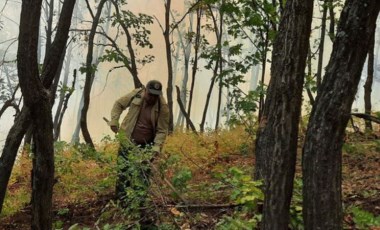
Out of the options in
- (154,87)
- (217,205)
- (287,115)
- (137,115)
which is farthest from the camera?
(137,115)

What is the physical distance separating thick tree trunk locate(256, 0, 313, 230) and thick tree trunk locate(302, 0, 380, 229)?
8.0 inches

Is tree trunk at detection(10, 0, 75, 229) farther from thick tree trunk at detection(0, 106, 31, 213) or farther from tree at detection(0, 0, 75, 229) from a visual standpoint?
thick tree trunk at detection(0, 106, 31, 213)

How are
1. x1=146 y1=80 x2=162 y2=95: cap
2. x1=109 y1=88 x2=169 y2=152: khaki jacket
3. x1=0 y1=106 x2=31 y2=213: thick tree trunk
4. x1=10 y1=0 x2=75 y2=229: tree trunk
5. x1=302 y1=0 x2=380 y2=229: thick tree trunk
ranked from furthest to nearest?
x1=109 y1=88 x2=169 y2=152: khaki jacket → x1=146 y1=80 x2=162 y2=95: cap → x1=0 y1=106 x2=31 y2=213: thick tree trunk → x1=10 y1=0 x2=75 y2=229: tree trunk → x1=302 y1=0 x2=380 y2=229: thick tree trunk

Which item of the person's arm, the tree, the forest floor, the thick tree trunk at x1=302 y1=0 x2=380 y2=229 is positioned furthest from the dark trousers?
the thick tree trunk at x1=302 y1=0 x2=380 y2=229

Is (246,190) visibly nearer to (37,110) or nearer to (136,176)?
(136,176)

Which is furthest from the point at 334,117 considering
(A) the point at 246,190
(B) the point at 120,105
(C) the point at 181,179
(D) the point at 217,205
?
(B) the point at 120,105

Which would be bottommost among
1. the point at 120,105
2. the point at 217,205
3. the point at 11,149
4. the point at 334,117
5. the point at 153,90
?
the point at 217,205

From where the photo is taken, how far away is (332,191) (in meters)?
2.64

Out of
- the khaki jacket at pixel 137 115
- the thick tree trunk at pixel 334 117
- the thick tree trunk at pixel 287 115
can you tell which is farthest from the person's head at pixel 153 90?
the thick tree trunk at pixel 334 117

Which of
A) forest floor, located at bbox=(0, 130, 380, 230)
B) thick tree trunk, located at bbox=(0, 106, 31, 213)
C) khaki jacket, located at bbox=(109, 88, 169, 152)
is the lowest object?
forest floor, located at bbox=(0, 130, 380, 230)

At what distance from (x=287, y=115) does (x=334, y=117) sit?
0.42 m

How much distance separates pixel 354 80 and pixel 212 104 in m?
55.6

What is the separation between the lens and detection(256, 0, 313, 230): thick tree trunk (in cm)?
290

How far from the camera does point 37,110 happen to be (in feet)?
11.5
